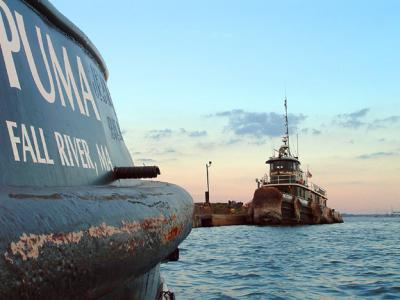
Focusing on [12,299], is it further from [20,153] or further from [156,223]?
[156,223]

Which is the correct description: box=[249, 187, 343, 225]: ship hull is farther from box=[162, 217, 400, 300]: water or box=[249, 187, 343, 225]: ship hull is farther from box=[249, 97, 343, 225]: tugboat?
box=[162, 217, 400, 300]: water

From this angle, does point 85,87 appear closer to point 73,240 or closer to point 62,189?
point 62,189

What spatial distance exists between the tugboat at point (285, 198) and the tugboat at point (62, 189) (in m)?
46.5

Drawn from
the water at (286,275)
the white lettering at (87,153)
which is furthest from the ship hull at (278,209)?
the white lettering at (87,153)

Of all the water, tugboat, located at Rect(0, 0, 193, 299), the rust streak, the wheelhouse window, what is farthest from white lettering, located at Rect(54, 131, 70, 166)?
the wheelhouse window

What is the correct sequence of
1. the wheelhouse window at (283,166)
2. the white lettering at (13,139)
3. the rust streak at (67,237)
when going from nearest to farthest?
the rust streak at (67,237)
the white lettering at (13,139)
the wheelhouse window at (283,166)

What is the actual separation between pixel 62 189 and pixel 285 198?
4991cm

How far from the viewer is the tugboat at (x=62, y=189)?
1.47 m

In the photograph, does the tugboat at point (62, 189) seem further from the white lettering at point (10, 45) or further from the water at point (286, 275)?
the water at point (286, 275)

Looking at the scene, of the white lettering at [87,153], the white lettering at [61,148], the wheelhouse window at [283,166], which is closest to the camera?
the white lettering at [61,148]

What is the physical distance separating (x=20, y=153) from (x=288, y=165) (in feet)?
182

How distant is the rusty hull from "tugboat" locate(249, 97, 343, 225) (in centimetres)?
4782

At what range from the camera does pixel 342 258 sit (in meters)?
18.8

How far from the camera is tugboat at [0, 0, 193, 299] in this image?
147cm
